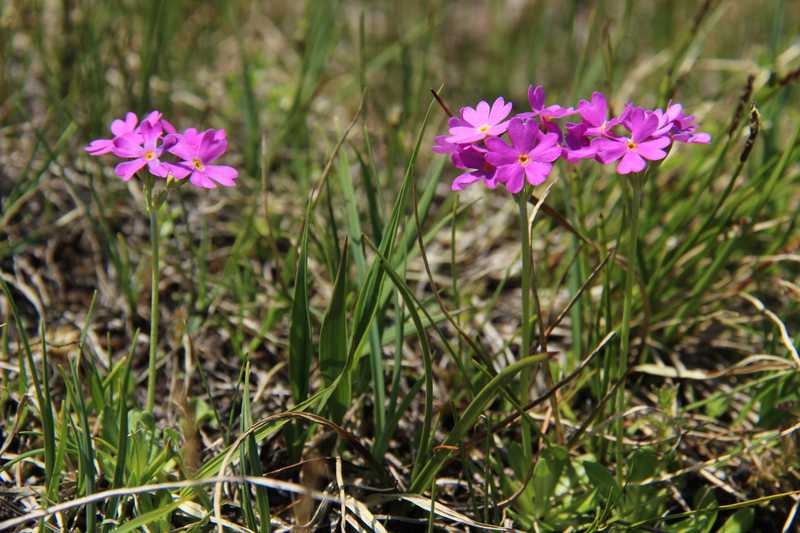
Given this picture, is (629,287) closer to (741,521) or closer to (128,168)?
(741,521)

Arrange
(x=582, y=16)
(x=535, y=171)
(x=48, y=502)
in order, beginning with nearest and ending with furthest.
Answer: (x=535, y=171)
(x=48, y=502)
(x=582, y=16)

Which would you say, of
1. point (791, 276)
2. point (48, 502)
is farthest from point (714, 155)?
point (48, 502)

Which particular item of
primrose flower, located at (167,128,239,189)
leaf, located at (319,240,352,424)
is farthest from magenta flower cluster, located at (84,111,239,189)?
leaf, located at (319,240,352,424)

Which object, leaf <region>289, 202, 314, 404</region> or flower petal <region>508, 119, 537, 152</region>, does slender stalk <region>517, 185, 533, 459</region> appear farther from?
leaf <region>289, 202, 314, 404</region>

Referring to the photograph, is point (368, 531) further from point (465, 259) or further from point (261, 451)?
point (465, 259)

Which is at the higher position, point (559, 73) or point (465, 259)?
point (559, 73)

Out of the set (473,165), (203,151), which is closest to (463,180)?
(473,165)
